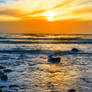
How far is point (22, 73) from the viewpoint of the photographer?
10.6 metres

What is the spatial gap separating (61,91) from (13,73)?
13.1 ft

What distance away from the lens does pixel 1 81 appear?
341 inches

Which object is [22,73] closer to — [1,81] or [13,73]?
[13,73]

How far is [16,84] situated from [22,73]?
7.20 ft

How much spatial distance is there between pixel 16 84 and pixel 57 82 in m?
2.06

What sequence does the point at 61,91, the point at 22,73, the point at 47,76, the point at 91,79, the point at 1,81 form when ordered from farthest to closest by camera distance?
1. the point at 22,73
2. the point at 47,76
3. the point at 91,79
4. the point at 1,81
5. the point at 61,91

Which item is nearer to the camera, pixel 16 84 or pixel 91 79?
pixel 16 84

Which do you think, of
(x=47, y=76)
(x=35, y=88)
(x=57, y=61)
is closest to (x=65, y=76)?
(x=47, y=76)

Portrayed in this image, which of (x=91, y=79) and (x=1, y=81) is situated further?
(x=91, y=79)

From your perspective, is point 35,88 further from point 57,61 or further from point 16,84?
point 57,61

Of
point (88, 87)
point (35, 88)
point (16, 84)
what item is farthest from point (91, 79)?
point (16, 84)

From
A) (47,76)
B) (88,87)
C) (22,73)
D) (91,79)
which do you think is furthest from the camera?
(22,73)

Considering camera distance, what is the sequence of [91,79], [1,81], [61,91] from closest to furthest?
[61,91]
[1,81]
[91,79]

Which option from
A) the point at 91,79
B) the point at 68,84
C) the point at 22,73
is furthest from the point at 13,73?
the point at 91,79
